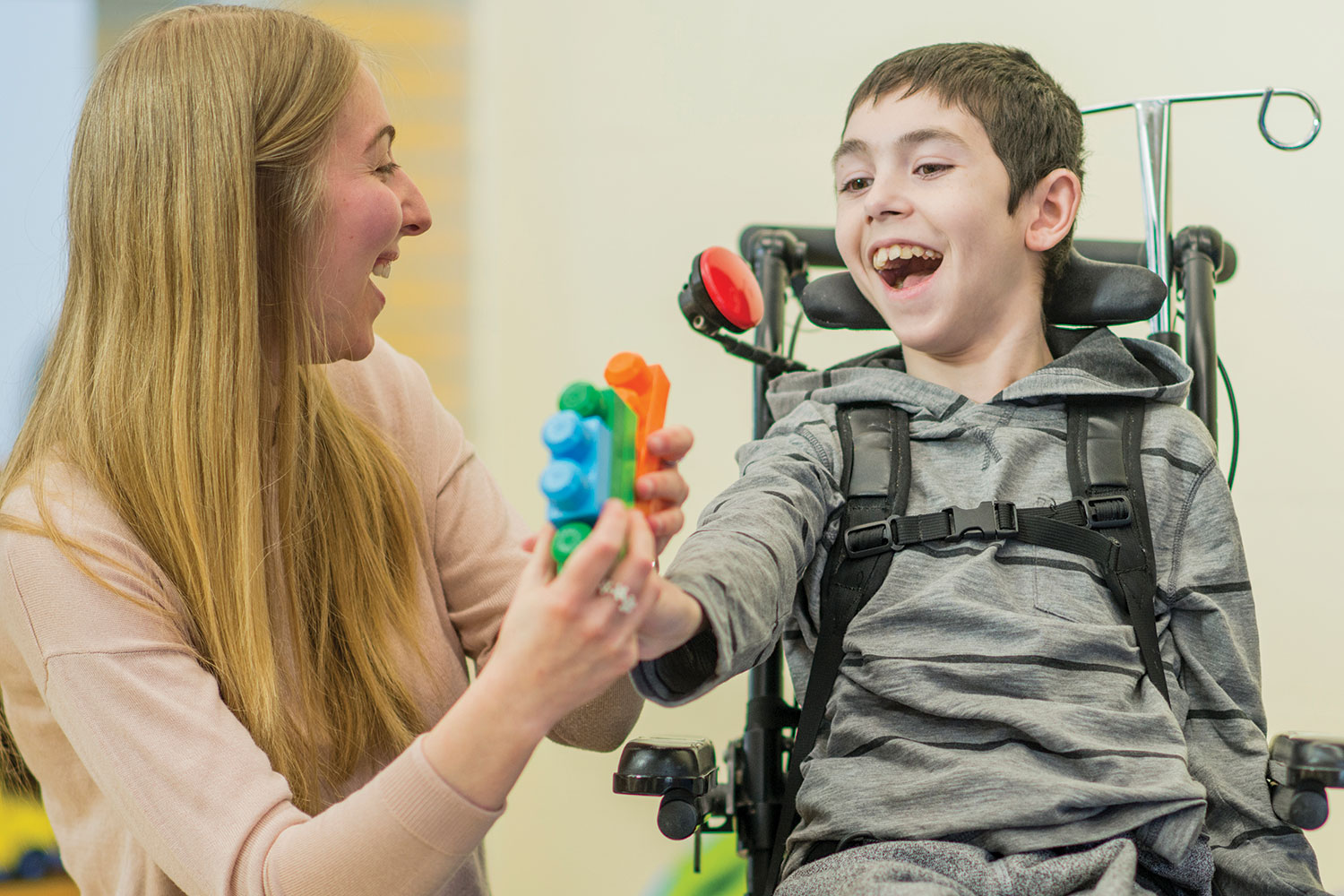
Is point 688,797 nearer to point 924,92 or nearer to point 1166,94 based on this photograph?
point 924,92

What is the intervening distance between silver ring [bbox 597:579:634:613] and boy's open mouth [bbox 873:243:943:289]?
0.68m

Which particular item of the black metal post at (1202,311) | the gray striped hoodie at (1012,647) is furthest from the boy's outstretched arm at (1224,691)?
the black metal post at (1202,311)

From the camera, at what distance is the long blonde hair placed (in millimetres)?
992

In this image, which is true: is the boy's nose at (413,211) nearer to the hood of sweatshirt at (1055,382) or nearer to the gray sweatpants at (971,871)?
the hood of sweatshirt at (1055,382)

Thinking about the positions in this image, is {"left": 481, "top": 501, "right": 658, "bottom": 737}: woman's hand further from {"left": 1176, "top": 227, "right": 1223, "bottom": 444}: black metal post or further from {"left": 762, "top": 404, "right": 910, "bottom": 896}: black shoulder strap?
{"left": 1176, "top": 227, "right": 1223, "bottom": 444}: black metal post

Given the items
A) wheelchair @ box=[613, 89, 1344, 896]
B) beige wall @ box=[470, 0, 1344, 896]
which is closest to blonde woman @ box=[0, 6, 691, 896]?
wheelchair @ box=[613, 89, 1344, 896]

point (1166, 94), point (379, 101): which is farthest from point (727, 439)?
point (379, 101)

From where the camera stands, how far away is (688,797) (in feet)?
A: 3.44

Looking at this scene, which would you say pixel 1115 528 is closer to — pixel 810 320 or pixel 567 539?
pixel 810 320

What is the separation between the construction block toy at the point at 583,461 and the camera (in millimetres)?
635

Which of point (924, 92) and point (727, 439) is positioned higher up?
point (924, 92)

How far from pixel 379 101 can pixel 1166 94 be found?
1506 mm

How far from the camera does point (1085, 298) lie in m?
1.31

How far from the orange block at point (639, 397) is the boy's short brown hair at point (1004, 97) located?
616mm
